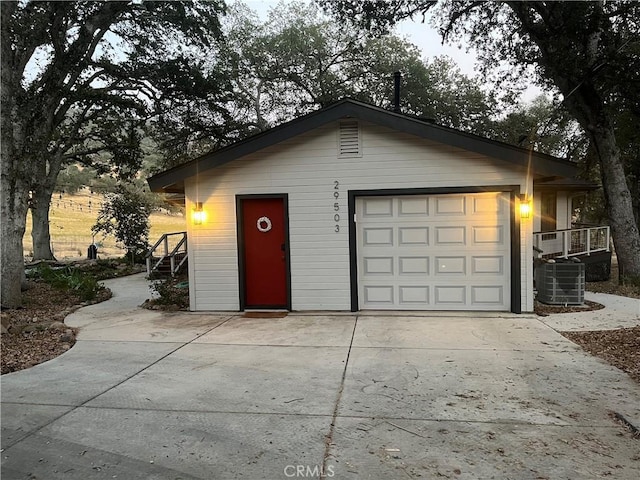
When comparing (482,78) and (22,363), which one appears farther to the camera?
(482,78)

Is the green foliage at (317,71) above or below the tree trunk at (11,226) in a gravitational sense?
above

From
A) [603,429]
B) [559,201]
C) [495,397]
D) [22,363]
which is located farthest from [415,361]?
[559,201]

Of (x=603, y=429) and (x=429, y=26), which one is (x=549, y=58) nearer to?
(x=429, y=26)

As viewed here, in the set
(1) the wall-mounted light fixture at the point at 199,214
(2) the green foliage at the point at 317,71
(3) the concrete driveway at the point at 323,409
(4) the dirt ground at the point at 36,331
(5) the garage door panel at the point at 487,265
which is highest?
(2) the green foliage at the point at 317,71

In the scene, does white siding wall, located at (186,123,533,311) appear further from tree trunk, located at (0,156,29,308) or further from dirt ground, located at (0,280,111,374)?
tree trunk, located at (0,156,29,308)

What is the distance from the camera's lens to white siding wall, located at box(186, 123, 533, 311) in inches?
291

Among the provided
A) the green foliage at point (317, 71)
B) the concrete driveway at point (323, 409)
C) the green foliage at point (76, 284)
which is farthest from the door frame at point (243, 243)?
the green foliage at point (317, 71)

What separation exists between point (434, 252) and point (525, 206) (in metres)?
1.63

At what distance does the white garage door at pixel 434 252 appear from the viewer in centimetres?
748

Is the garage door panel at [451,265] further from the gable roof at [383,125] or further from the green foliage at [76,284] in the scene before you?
the green foliage at [76,284]

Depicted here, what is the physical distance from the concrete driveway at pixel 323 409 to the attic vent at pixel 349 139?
10.5 ft

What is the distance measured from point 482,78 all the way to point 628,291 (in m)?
7.90

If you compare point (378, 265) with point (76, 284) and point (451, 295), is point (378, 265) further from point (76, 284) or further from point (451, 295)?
point (76, 284)

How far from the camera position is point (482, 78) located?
14.2 m
